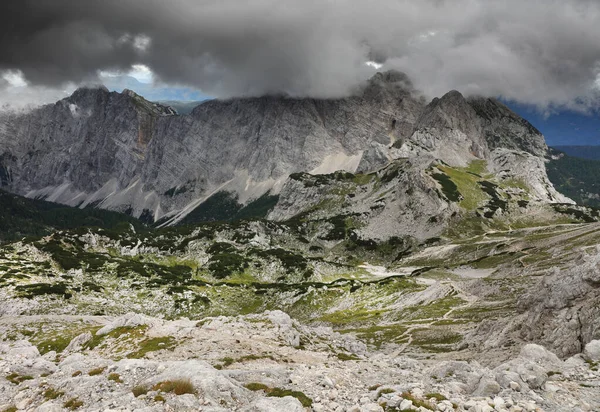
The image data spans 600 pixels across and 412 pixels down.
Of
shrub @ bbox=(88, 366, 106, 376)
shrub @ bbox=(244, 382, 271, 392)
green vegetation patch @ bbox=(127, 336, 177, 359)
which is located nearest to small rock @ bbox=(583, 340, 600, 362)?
shrub @ bbox=(244, 382, 271, 392)

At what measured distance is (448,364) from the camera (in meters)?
31.7

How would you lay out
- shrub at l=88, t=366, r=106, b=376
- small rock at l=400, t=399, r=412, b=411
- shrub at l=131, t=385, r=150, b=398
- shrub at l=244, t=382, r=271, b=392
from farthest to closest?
shrub at l=88, t=366, r=106, b=376, shrub at l=244, t=382, r=271, b=392, shrub at l=131, t=385, r=150, b=398, small rock at l=400, t=399, r=412, b=411

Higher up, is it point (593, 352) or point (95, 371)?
point (593, 352)

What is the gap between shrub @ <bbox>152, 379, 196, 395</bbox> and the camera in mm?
21906

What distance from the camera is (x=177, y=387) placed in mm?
22219

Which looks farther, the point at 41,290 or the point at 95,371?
the point at 41,290

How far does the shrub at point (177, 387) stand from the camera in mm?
21906

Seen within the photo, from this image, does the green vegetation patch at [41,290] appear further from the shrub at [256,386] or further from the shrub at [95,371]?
the shrub at [256,386]

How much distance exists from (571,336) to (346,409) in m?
33.3

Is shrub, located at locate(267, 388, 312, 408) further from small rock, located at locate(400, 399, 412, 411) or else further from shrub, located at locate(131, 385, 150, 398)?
shrub, located at locate(131, 385, 150, 398)

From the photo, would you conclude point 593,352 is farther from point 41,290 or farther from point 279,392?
point 41,290

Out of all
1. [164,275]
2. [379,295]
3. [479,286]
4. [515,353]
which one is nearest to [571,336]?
[515,353]

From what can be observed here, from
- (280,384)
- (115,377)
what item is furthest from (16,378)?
(280,384)

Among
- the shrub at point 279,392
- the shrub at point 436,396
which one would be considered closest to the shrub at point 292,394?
the shrub at point 279,392
